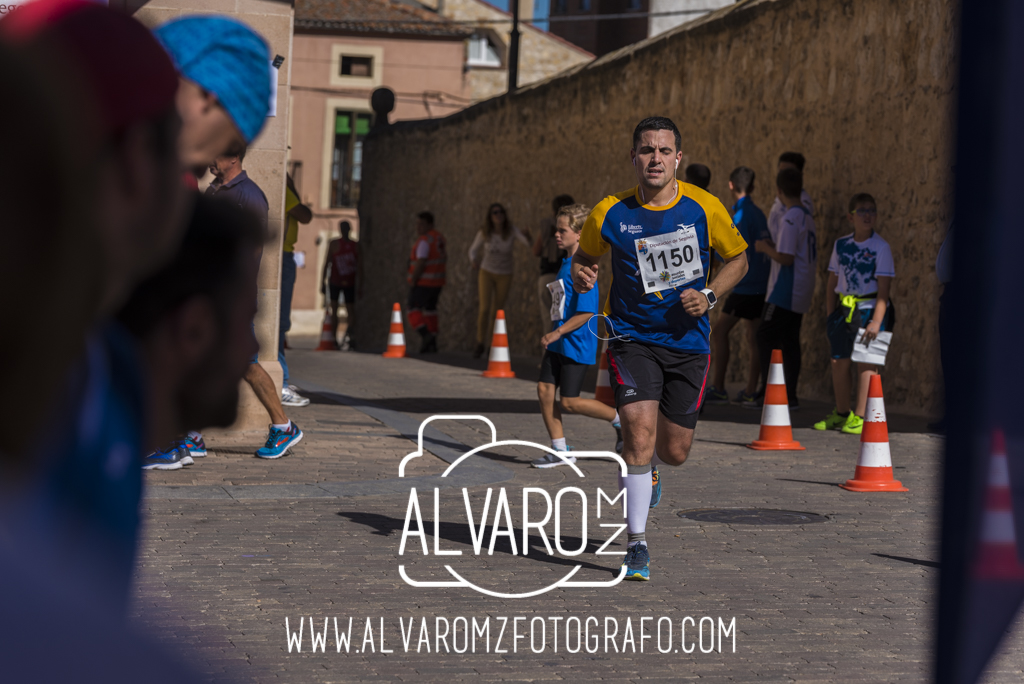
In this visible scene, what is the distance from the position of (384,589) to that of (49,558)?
177 inches

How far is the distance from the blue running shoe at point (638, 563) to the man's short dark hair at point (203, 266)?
4478 mm

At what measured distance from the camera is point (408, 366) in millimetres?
17688

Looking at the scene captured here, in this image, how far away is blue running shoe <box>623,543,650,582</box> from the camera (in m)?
5.30

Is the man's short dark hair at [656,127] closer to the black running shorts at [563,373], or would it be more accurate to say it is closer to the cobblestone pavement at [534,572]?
the cobblestone pavement at [534,572]

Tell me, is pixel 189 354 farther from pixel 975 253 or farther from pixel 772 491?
pixel 772 491

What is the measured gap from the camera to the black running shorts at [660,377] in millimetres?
5547

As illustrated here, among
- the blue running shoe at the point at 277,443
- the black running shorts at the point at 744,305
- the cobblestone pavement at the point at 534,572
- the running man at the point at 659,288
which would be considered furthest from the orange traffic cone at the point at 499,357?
the running man at the point at 659,288

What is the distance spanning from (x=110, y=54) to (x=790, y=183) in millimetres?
10744

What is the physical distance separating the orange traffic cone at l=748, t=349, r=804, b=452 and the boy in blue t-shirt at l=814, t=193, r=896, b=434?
2.67 feet

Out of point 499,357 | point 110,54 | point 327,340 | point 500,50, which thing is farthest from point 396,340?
point 500,50

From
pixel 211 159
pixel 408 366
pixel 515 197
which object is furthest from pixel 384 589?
pixel 515 197

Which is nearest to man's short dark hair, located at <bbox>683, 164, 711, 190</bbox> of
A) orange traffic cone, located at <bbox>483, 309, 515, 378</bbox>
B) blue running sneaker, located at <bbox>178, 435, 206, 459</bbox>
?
orange traffic cone, located at <bbox>483, 309, 515, 378</bbox>

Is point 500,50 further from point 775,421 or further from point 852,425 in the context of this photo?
point 775,421

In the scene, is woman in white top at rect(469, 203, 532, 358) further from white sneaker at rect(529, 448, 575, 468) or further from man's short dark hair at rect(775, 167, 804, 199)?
white sneaker at rect(529, 448, 575, 468)
